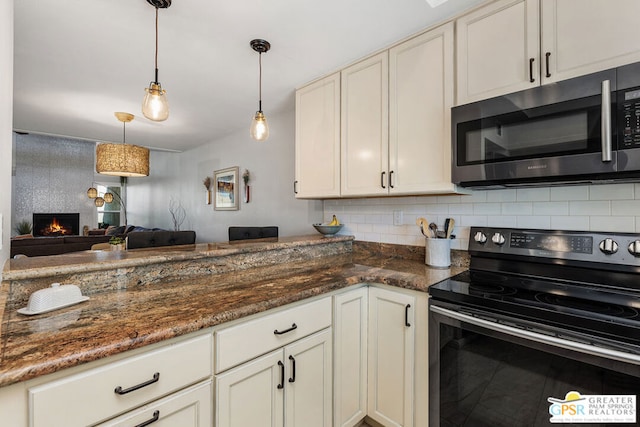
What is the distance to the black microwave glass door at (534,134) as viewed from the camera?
124cm

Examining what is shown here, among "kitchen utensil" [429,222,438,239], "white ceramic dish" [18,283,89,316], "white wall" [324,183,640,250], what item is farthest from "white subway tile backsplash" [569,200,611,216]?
"white ceramic dish" [18,283,89,316]

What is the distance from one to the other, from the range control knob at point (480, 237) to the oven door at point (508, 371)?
623mm

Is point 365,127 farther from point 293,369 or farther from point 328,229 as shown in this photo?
point 293,369

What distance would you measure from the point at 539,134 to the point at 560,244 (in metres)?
0.58

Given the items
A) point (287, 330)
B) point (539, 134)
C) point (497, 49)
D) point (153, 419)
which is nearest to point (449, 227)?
point (539, 134)

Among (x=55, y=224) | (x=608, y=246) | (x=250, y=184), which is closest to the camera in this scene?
(x=608, y=246)

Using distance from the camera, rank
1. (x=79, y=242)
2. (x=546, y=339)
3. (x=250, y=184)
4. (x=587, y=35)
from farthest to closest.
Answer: (x=79, y=242), (x=250, y=184), (x=587, y=35), (x=546, y=339)

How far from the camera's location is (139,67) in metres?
2.26

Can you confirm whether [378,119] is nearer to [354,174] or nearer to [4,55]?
[354,174]

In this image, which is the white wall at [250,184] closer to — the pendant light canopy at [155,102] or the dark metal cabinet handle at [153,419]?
the pendant light canopy at [155,102]

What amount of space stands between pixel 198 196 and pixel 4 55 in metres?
4.07

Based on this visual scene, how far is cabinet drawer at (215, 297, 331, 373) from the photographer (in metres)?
1.09

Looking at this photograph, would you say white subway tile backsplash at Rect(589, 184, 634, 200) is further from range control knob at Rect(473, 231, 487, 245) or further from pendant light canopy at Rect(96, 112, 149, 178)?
pendant light canopy at Rect(96, 112, 149, 178)

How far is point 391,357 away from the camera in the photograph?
1562 mm
